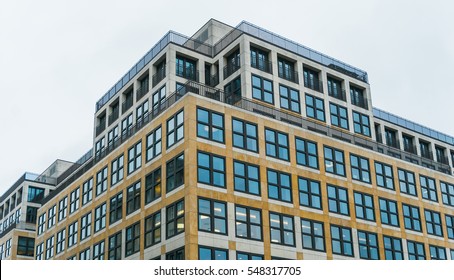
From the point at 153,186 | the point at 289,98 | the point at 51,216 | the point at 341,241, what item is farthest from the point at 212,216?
the point at 51,216

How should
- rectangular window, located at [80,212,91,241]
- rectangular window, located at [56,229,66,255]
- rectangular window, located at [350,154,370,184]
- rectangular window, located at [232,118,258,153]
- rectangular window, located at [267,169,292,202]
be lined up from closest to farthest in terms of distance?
rectangular window, located at [232,118,258,153] < rectangular window, located at [267,169,292,202] < rectangular window, located at [350,154,370,184] < rectangular window, located at [80,212,91,241] < rectangular window, located at [56,229,66,255]

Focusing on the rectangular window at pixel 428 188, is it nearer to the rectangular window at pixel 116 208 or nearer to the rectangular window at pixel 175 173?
the rectangular window at pixel 175 173

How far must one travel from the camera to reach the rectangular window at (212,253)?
4309cm

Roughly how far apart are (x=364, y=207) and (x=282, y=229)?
992cm

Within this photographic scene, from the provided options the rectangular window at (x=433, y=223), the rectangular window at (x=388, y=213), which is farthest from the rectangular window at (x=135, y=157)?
the rectangular window at (x=433, y=223)

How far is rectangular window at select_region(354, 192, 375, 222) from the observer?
2119 inches

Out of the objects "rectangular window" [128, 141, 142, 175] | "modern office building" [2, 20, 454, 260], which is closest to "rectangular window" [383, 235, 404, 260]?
"modern office building" [2, 20, 454, 260]

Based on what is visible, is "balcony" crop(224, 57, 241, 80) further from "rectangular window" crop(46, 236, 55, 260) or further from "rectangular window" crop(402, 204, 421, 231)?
"rectangular window" crop(46, 236, 55, 260)

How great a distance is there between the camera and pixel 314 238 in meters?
49.6

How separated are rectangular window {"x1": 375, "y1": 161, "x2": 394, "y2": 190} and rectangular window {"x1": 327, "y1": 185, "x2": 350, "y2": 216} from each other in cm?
492

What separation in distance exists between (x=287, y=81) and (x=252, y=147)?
11868 millimetres

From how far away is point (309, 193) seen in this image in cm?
5097

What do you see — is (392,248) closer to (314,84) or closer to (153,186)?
(314,84)
